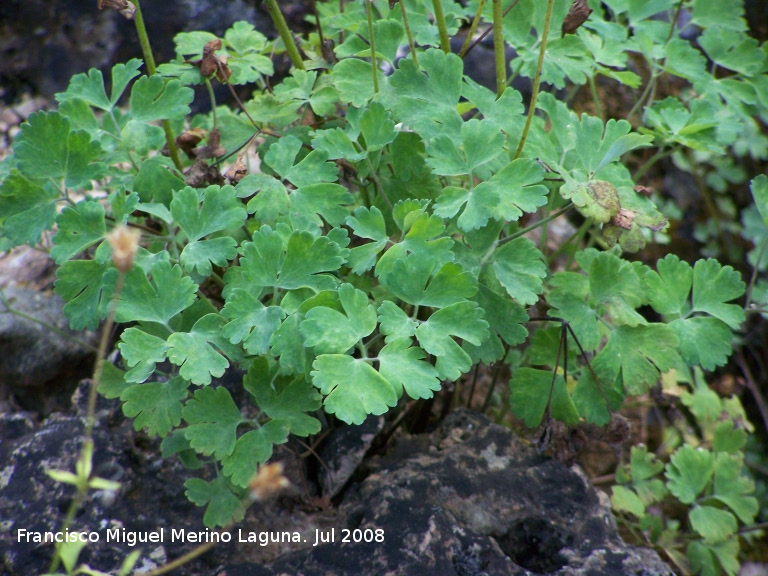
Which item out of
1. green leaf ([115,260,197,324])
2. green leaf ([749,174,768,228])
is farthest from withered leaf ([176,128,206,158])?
green leaf ([749,174,768,228])

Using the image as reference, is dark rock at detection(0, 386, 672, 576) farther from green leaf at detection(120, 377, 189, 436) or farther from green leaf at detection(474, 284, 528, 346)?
green leaf at detection(474, 284, 528, 346)

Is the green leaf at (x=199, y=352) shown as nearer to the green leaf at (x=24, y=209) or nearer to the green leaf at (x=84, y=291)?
the green leaf at (x=84, y=291)

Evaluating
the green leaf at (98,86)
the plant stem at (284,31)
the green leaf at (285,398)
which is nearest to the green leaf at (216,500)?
the green leaf at (285,398)

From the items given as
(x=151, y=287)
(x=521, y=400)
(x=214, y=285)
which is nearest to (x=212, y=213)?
(x=151, y=287)

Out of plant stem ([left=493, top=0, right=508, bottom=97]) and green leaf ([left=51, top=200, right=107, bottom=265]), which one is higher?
plant stem ([left=493, top=0, right=508, bottom=97])

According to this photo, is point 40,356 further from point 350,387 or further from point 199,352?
point 350,387

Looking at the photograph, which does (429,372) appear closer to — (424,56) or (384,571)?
(384,571)

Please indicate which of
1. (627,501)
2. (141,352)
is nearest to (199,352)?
(141,352)
